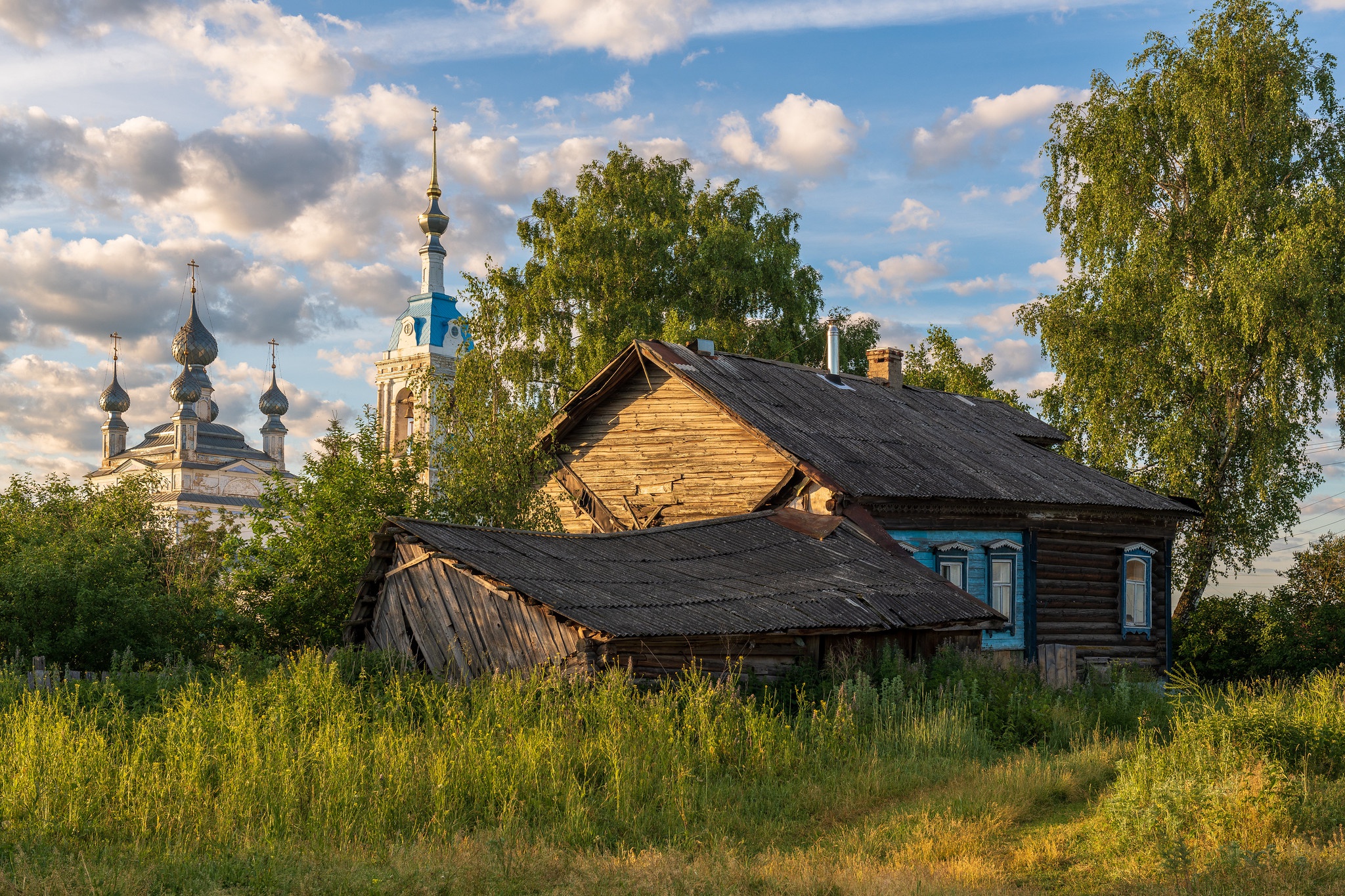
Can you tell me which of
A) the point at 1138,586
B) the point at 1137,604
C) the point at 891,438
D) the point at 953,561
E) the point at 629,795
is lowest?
the point at 629,795

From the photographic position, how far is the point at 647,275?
34.2m

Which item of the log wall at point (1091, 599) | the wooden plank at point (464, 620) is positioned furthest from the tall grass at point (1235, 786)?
the log wall at point (1091, 599)

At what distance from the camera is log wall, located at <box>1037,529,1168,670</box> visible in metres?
21.6

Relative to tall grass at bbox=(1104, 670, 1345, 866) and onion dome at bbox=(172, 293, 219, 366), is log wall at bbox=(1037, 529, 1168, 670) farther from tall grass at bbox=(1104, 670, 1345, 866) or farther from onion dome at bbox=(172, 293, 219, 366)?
onion dome at bbox=(172, 293, 219, 366)

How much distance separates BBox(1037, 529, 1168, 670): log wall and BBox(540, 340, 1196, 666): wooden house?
1.4 inches

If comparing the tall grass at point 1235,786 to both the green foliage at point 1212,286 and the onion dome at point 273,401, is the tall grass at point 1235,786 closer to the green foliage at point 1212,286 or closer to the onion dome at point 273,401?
the green foliage at point 1212,286

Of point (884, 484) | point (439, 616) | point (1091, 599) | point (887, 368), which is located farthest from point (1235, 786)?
point (887, 368)

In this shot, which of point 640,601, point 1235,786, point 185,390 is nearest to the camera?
point 1235,786

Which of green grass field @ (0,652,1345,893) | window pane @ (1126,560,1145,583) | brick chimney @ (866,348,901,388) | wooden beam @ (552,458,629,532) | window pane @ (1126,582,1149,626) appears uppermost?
brick chimney @ (866,348,901,388)

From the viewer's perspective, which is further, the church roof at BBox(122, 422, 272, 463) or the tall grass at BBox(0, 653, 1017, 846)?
the church roof at BBox(122, 422, 272, 463)

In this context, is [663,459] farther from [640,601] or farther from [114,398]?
[114,398]

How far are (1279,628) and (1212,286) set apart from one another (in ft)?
25.1

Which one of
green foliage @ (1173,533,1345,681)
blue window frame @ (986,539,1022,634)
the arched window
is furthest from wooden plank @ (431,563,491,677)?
the arched window

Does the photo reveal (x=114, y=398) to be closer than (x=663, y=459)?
No
